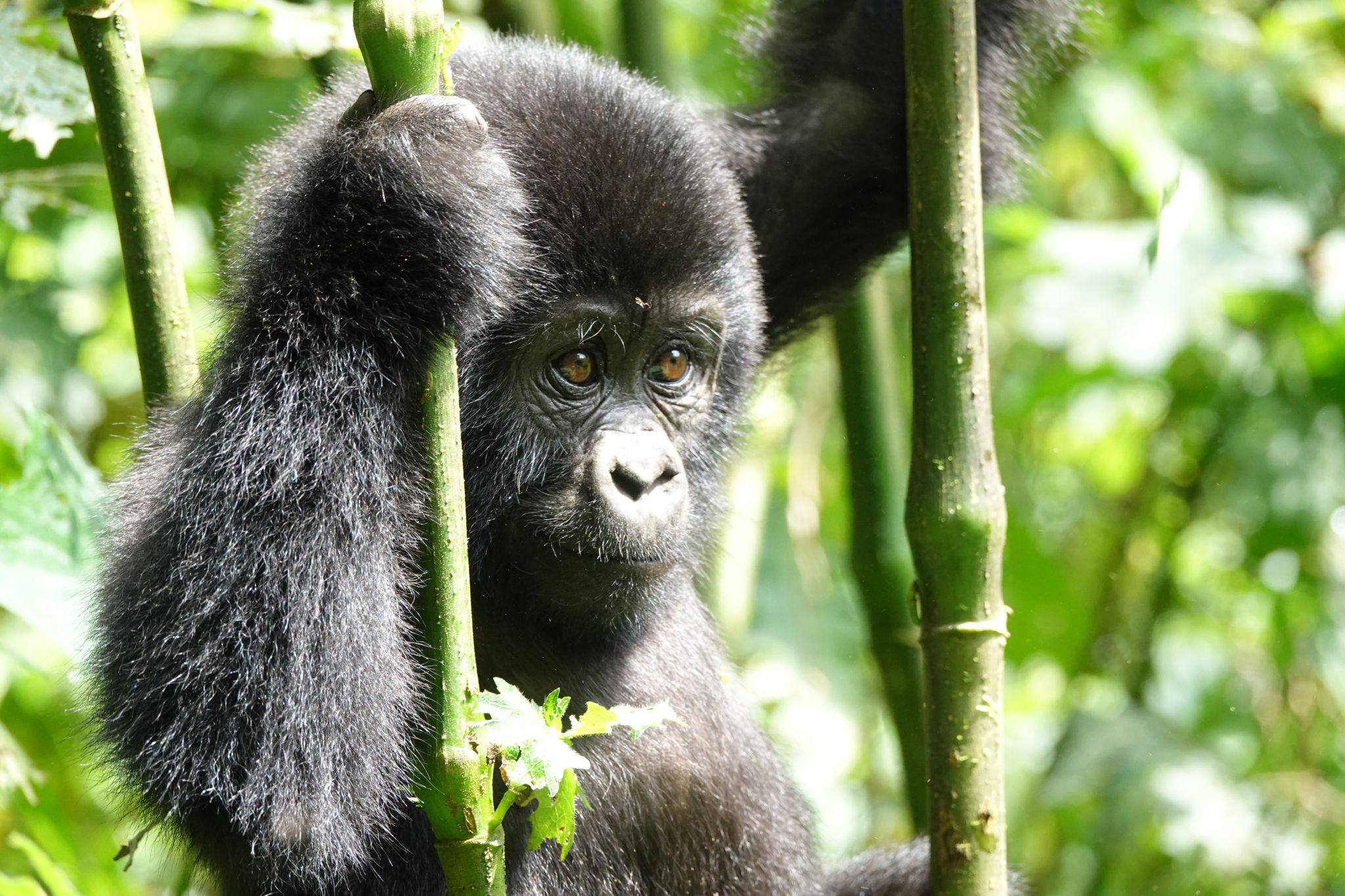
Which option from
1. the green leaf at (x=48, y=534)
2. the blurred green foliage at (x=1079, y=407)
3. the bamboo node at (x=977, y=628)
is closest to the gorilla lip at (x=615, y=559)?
the bamboo node at (x=977, y=628)

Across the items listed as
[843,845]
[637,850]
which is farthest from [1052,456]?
[637,850]

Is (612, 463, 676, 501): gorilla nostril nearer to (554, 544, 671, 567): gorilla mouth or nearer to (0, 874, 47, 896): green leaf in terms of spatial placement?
(554, 544, 671, 567): gorilla mouth

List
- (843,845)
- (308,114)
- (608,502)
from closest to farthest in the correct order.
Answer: (608,502) → (308,114) → (843,845)

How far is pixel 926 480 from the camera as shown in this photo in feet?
6.50

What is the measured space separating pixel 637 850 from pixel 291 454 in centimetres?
101

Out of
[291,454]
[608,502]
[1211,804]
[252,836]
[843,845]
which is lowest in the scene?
[843,845]

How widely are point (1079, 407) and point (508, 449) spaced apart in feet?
13.5

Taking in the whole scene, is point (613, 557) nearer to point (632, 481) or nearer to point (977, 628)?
point (632, 481)

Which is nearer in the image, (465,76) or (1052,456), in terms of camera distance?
(465,76)

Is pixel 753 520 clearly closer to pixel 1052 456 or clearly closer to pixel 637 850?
pixel 637 850

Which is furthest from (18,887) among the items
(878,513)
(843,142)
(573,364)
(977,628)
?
(843,142)

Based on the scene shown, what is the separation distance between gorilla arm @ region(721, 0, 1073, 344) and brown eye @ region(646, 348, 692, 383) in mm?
577

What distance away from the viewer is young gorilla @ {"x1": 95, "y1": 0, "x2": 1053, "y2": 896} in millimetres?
1813

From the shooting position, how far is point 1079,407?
19.3ft
